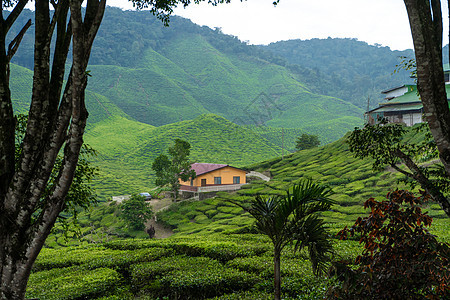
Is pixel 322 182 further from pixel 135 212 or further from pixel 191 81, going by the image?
pixel 191 81

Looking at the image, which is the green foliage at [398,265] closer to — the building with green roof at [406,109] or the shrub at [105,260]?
the shrub at [105,260]

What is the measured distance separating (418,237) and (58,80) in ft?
13.9

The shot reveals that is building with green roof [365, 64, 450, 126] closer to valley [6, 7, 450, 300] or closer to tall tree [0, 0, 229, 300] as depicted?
valley [6, 7, 450, 300]

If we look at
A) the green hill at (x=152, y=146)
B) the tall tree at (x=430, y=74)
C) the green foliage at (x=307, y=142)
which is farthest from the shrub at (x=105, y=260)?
the green foliage at (x=307, y=142)

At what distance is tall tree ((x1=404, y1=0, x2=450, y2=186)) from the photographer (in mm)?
3201

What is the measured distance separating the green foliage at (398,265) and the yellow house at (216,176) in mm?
28172

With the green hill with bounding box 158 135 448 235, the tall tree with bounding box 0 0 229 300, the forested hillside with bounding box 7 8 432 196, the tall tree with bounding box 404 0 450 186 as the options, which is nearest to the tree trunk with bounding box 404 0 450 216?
the tall tree with bounding box 404 0 450 186

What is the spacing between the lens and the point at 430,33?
326cm

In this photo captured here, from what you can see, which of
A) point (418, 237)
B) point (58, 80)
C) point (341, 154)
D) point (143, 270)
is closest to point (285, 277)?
point (143, 270)

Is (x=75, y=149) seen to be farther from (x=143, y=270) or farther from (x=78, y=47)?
(x=143, y=270)

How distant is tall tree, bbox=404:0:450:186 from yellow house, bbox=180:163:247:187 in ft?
92.3

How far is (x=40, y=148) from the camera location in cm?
385

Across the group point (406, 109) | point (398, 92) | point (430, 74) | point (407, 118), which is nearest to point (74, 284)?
point (430, 74)

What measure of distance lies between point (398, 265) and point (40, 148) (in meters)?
3.88
